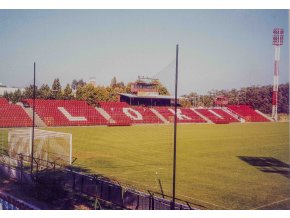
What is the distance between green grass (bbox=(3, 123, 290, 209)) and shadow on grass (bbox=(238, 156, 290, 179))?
0.16 meters

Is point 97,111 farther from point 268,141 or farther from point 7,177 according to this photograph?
point 7,177

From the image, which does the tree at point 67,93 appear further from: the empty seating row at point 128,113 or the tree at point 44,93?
the empty seating row at point 128,113

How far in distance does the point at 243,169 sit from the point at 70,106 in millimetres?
25828

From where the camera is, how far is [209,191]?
11.5 m

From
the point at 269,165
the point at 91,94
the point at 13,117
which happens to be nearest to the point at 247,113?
the point at 91,94

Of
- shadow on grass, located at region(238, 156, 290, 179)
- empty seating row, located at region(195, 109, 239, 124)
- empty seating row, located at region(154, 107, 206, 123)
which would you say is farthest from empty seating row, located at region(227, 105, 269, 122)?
shadow on grass, located at region(238, 156, 290, 179)

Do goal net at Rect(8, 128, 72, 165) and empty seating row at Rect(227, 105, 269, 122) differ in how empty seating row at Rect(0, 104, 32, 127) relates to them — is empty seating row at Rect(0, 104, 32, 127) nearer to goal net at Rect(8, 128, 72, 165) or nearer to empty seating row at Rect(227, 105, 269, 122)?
goal net at Rect(8, 128, 72, 165)

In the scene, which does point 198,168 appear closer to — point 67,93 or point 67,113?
point 67,113

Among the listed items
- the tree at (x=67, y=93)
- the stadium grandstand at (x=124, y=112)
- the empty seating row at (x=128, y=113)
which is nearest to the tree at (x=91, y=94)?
the tree at (x=67, y=93)

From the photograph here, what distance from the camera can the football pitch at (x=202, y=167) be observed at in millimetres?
11078

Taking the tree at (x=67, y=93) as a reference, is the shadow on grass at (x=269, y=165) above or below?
below

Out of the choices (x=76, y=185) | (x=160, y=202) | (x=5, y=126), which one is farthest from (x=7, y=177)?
(x=5, y=126)

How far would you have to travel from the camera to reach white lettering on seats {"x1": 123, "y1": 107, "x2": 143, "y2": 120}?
40619mm

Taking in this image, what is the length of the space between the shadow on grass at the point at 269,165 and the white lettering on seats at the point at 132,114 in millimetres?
22669
